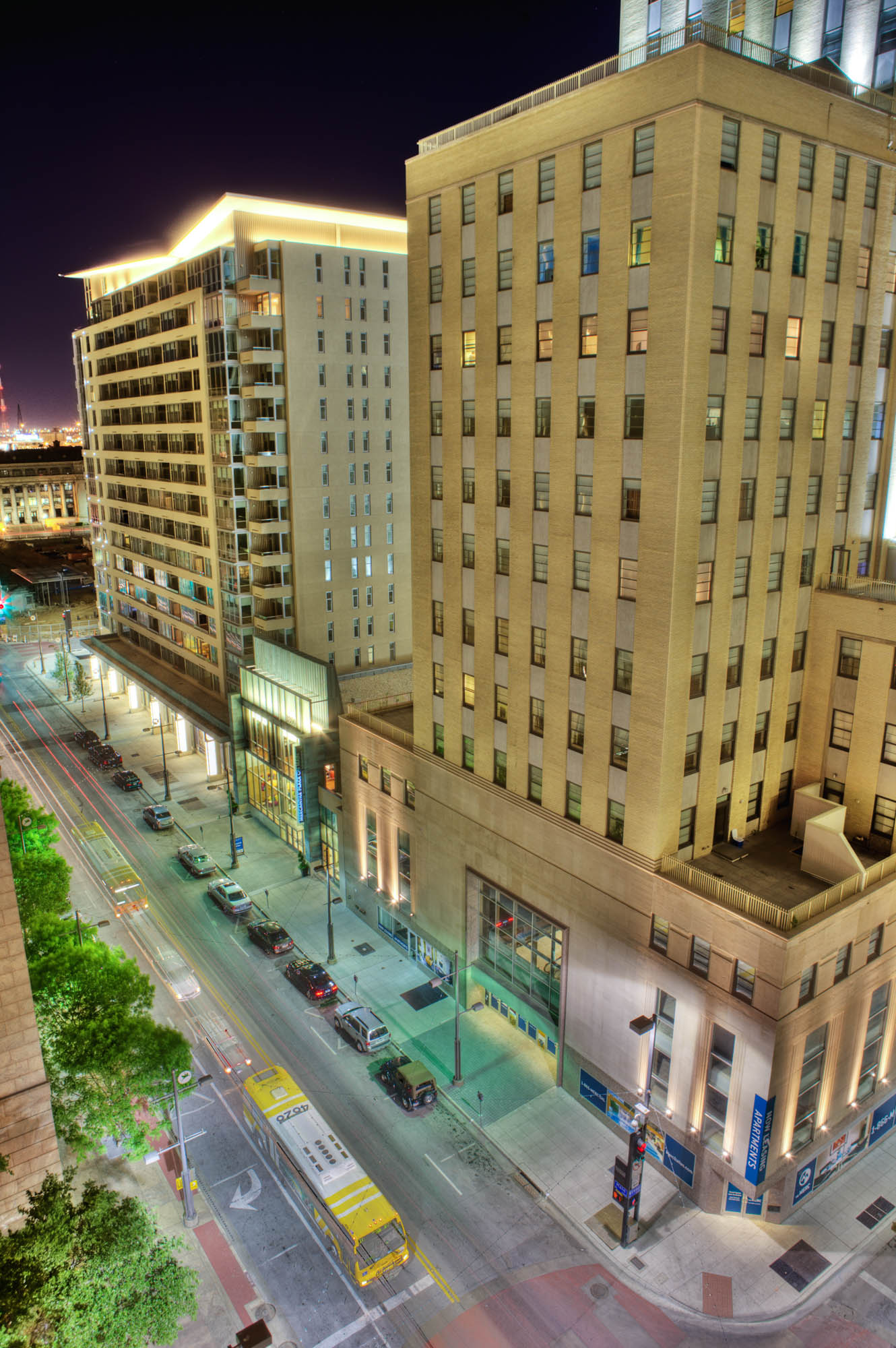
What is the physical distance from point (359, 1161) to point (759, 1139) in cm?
1655

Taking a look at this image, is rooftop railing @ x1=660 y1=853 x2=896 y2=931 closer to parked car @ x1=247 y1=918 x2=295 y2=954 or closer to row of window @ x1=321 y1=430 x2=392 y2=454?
parked car @ x1=247 y1=918 x2=295 y2=954

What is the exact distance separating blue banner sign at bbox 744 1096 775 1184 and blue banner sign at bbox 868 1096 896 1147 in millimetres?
8655

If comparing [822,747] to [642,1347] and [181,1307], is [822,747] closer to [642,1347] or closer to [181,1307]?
[642,1347]

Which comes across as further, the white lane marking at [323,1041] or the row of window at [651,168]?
the white lane marking at [323,1041]

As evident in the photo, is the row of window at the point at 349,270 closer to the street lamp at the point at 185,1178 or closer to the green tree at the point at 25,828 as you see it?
the green tree at the point at 25,828

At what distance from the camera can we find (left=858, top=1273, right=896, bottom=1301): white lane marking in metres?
31.2

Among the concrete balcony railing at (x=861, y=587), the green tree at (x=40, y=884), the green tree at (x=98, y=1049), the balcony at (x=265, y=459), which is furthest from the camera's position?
the balcony at (x=265, y=459)

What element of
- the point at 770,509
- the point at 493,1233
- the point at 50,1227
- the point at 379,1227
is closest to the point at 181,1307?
the point at 50,1227

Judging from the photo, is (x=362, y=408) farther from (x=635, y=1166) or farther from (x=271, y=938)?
(x=635, y=1166)

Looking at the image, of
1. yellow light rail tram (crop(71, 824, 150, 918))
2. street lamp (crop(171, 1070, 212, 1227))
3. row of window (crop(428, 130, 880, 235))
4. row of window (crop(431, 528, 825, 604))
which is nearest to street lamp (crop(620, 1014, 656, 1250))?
row of window (crop(431, 528, 825, 604))

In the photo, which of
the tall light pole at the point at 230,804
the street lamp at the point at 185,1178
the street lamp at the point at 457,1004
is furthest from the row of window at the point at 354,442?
the street lamp at the point at 185,1178

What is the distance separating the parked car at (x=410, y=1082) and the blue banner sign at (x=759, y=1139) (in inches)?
566

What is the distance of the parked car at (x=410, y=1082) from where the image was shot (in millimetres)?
39594

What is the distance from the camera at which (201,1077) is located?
4131 cm
